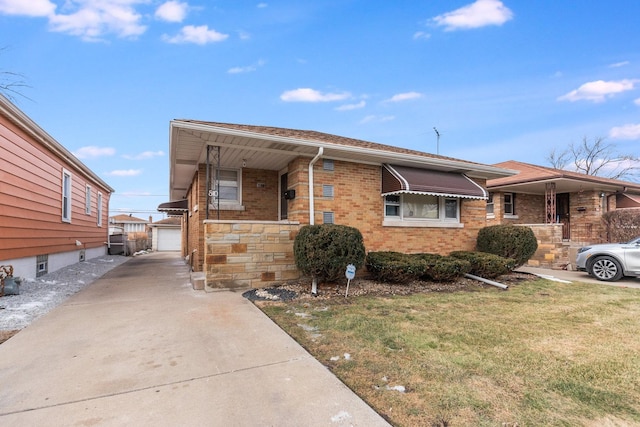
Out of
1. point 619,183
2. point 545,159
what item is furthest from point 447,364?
point 545,159

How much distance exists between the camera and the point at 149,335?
4.09 m

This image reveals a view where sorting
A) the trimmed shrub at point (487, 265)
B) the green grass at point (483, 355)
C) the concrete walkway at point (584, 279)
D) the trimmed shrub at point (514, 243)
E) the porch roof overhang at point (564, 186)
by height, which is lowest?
the concrete walkway at point (584, 279)

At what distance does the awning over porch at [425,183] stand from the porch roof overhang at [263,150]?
0.25 metres

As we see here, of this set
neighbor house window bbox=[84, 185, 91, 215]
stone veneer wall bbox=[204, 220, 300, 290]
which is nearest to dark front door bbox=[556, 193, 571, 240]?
stone veneer wall bbox=[204, 220, 300, 290]

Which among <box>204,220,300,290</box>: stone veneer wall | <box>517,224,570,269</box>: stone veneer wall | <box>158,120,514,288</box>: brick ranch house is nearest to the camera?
<box>204,220,300,290</box>: stone veneer wall

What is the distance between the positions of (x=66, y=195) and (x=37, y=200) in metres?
2.88

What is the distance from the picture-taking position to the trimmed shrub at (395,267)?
7066mm

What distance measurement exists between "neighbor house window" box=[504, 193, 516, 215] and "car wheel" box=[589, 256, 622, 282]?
24.9 feet

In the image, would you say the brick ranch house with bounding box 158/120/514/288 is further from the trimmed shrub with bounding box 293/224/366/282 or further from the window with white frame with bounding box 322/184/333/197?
the trimmed shrub with bounding box 293/224/366/282

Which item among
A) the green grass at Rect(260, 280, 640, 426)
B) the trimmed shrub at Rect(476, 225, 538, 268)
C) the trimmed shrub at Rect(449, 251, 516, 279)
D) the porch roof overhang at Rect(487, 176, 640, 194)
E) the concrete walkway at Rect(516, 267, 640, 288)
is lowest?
the concrete walkway at Rect(516, 267, 640, 288)

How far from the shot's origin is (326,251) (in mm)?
6301

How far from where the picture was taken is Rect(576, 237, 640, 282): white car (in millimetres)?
8352

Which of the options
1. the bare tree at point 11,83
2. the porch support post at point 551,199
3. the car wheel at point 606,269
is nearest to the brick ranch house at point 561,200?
the porch support post at point 551,199

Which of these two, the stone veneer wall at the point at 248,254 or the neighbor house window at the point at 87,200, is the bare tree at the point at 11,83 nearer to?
the stone veneer wall at the point at 248,254
